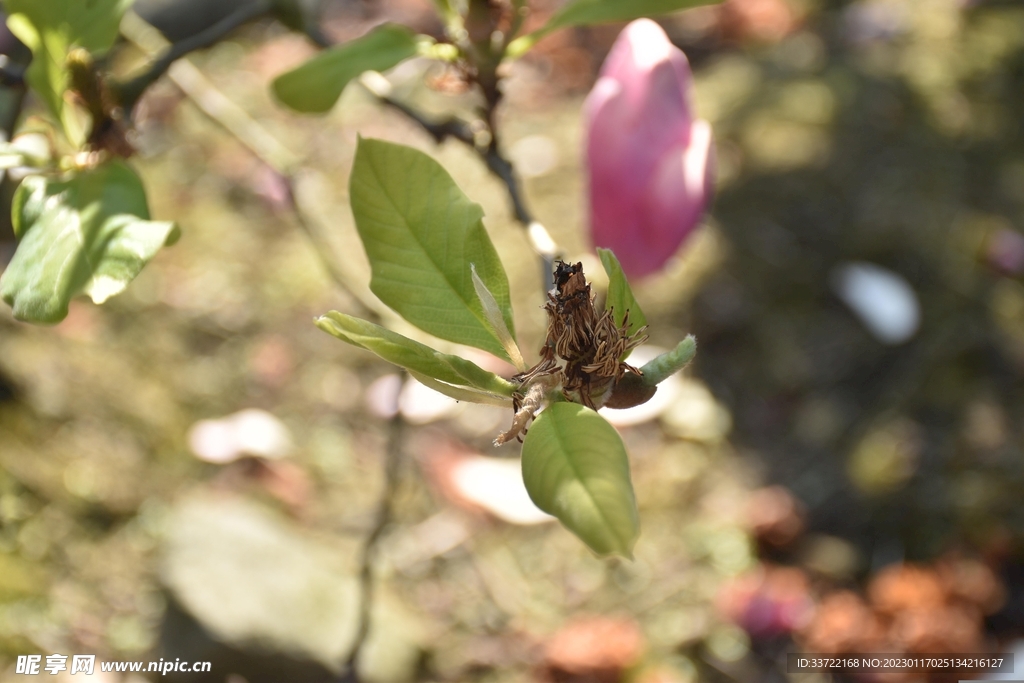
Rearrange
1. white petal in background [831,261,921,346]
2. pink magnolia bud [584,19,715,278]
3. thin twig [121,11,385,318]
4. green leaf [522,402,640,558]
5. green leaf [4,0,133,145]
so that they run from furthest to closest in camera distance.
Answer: white petal in background [831,261,921,346]
thin twig [121,11,385,318]
pink magnolia bud [584,19,715,278]
green leaf [4,0,133,145]
green leaf [522,402,640,558]

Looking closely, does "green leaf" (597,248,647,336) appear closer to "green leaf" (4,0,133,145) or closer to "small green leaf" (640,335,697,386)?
"small green leaf" (640,335,697,386)

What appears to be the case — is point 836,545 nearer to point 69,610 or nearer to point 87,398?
point 69,610

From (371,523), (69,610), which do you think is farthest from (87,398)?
(371,523)

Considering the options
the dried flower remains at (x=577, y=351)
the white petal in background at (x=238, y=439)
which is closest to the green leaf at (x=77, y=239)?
the dried flower remains at (x=577, y=351)

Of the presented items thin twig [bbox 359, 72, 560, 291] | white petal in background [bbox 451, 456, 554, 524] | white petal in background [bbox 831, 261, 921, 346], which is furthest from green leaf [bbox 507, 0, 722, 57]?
white petal in background [bbox 831, 261, 921, 346]

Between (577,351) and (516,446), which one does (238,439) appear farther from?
(577,351)

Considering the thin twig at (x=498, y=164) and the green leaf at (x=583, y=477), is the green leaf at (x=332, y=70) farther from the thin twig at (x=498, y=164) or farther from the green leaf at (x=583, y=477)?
the green leaf at (x=583, y=477)

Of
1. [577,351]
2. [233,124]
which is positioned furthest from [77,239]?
[233,124]

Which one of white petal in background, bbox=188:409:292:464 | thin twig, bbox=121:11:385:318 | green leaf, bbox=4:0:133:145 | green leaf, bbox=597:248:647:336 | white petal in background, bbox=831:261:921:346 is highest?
green leaf, bbox=4:0:133:145
